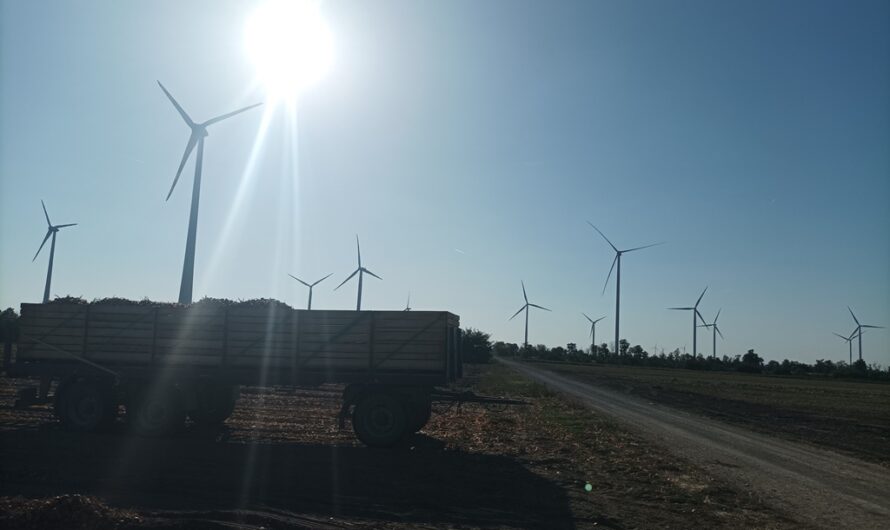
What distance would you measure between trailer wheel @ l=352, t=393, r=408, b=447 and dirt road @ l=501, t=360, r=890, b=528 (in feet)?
20.1

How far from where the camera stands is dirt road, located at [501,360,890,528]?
34.4ft

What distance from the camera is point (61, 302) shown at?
17562 mm

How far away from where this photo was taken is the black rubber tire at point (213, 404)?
660 inches

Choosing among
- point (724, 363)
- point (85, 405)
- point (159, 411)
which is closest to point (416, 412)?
point (159, 411)

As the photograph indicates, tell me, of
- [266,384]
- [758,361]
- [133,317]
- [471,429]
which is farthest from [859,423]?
[758,361]

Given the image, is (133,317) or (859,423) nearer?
(133,317)

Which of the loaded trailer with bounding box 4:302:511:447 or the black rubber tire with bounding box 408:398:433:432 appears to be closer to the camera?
the black rubber tire with bounding box 408:398:433:432

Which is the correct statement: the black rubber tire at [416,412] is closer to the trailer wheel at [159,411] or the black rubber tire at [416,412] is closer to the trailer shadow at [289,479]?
the trailer shadow at [289,479]

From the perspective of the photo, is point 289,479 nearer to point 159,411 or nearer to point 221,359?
point 221,359

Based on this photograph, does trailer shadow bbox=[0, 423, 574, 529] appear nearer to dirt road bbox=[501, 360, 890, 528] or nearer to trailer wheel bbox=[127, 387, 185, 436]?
trailer wheel bbox=[127, 387, 185, 436]

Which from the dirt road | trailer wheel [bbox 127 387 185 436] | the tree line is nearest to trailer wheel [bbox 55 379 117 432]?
trailer wheel [bbox 127 387 185 436]

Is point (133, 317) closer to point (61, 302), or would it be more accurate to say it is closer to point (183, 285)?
point (61, 302)

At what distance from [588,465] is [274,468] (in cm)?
576

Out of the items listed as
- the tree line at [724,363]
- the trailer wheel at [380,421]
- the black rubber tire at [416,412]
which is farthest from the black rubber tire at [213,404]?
the tree line at [724,363]
